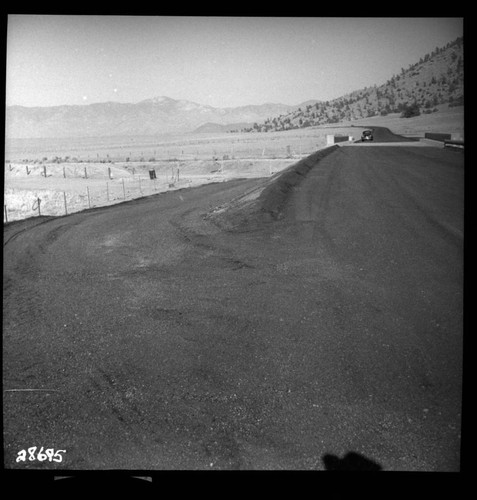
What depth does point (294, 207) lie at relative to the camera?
10.4 m

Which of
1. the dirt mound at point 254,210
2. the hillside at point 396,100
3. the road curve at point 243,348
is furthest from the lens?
the hillside at point 396,100

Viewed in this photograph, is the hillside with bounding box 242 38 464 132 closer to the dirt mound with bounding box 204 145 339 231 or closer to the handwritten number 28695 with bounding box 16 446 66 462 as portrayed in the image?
the dirt mound with bounding box 204 145 339 231

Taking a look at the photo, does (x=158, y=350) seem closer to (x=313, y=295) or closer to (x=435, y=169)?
(x=313, y=295)

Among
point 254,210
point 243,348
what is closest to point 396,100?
point 254,210

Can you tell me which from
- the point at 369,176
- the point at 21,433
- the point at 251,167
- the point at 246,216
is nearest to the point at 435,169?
the point at 369,176

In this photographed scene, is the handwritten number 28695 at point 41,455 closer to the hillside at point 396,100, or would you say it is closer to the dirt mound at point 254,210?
the dirt mound at point 254,210

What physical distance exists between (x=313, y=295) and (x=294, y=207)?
4808 mm

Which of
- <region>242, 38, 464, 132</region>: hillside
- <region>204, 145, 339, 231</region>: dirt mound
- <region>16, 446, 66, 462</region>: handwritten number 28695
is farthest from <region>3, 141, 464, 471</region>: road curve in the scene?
<region>242, 38, 464, 132</region>: hillside

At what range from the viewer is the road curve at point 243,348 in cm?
364

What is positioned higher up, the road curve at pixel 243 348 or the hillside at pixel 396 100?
the hillside at pixel 396 100

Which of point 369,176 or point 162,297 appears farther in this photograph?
point 369,176

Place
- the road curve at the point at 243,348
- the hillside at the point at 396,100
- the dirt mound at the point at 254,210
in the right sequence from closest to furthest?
the road curve at the point at 243,348
the dirt mound at the point at 254,210
the hillside at the point at 396,100

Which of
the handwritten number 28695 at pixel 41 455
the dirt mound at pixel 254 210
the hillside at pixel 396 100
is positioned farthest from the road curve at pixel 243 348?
the hillside at pixel 396 100

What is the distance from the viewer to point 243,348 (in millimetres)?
4820
